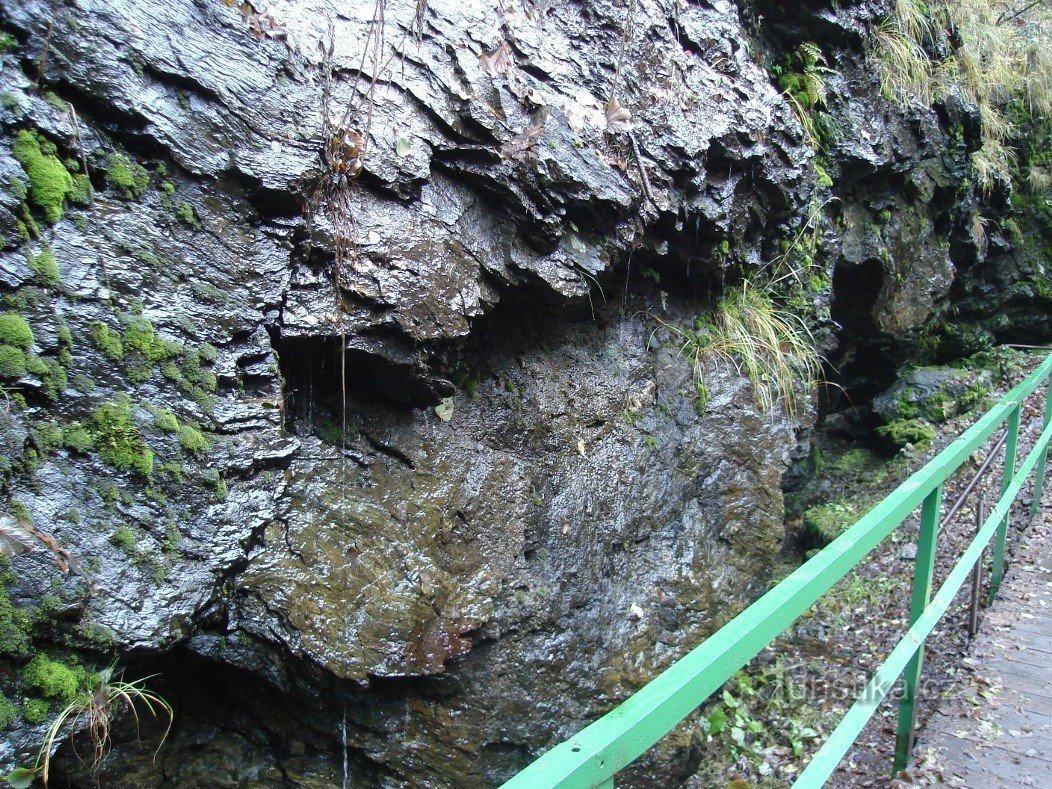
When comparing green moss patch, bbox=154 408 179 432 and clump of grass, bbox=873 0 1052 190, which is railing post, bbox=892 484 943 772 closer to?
green moss patch, bbox=154 408 179 432

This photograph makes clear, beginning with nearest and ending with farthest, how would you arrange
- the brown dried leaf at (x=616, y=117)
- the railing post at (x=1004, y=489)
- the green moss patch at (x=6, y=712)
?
the green moss patch at (x=6, y=712) → the railing post at (x=1004, y=489) → the brown dried leaf at (x=616, y=117)

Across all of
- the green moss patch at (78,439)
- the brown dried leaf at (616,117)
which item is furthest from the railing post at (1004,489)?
the green moss patch at (78,439)

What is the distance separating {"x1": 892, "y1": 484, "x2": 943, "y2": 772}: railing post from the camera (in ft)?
6.80

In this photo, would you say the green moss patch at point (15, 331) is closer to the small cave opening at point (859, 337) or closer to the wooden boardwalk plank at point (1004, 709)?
the wooden boardwalk plank at point (1004, 709)

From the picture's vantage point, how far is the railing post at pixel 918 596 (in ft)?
6.80

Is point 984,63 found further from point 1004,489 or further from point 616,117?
point 1004,489

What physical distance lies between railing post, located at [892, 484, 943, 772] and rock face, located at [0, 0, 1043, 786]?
127 cm

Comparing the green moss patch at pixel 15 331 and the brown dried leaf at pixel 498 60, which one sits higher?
the brown dried leaf at pixel 498 60

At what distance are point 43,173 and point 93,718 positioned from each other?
167cm

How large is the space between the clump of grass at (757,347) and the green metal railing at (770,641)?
181 centimetres

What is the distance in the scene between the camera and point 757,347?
4.41 m

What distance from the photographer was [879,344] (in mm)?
6211

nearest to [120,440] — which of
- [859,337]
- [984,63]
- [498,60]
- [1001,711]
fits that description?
[498,60]

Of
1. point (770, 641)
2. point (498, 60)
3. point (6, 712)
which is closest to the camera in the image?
point (770, 641)
